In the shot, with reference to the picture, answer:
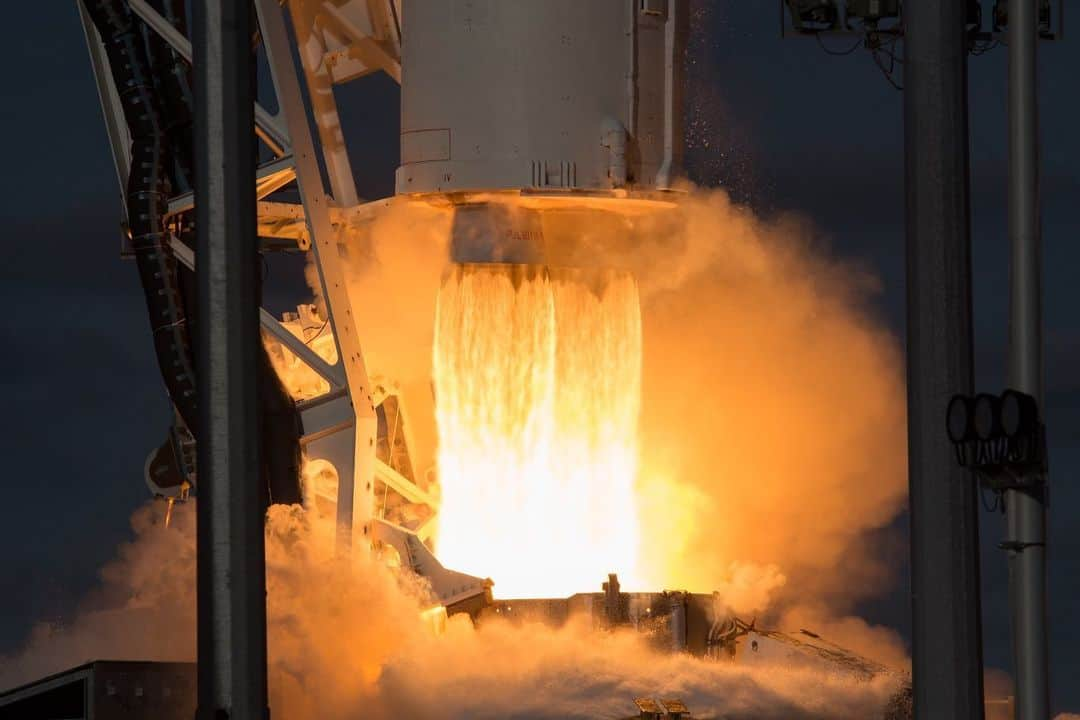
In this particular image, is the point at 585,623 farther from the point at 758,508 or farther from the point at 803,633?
the point at 758,508

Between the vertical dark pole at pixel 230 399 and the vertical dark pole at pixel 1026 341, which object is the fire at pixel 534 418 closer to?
the vertical dark pole at pixel 230 399

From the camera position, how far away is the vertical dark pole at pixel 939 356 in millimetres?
15352

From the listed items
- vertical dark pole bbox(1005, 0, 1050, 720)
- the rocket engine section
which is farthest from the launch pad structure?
vertical dark pole bbox(1005, 0, 1050, 720)

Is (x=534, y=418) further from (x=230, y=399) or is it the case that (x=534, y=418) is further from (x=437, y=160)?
(x=230, y=399)

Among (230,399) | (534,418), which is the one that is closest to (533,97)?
(534,418)

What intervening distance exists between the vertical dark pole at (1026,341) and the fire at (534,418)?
32.8 ft

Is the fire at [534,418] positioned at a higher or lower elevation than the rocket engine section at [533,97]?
lower

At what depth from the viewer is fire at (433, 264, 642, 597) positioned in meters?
25.8

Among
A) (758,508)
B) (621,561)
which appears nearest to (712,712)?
(621,561)

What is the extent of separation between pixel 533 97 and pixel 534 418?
139 inches

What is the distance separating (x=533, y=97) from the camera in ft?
82.3

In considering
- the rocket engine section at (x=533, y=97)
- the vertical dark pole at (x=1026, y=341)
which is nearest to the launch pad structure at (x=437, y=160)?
the rocket engine section at (x=533, y=97)

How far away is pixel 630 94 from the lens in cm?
2548

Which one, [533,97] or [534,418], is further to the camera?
[534,418]
